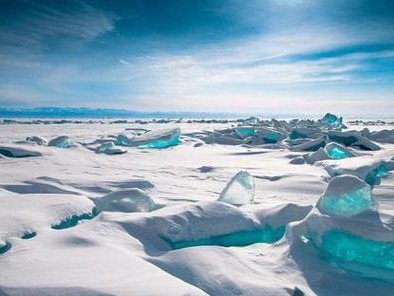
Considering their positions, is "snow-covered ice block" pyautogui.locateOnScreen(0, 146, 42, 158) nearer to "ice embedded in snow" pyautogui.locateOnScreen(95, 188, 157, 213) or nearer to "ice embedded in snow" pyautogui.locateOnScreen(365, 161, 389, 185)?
"ice embedded in snow" pyautogui.locateOnScreen(95, 188, 157, 213)

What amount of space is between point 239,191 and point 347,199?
1.11 meters

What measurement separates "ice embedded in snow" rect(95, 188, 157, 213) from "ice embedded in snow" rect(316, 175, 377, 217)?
1.21 metres

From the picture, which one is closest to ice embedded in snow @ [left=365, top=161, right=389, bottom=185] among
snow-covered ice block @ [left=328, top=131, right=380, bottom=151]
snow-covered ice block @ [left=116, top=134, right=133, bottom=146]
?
snow-covered ice block @ [left=328, top=131, right=380, bottom=151]

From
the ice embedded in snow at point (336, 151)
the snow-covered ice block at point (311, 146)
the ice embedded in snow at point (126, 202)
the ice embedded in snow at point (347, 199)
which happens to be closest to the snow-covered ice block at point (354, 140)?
the snow-covered ice block at point (311, 146)

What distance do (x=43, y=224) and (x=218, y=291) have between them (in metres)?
1.19

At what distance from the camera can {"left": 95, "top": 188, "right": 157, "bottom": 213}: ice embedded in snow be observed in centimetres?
277

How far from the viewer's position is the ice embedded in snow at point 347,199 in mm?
2254

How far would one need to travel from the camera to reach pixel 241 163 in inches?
261

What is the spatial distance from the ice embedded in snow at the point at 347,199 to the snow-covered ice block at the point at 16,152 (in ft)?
16.9

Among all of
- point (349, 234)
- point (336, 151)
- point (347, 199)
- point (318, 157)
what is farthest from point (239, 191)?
point (336, 151)

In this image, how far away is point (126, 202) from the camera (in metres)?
2.80

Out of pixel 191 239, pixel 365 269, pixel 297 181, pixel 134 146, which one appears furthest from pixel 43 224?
pixel 134 146

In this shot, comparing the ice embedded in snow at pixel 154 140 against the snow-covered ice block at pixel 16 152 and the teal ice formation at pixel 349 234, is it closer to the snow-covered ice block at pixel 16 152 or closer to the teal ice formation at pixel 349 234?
the snow-covered ice block at pixel 16 152

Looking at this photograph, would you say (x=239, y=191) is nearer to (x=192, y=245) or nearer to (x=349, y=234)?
(x=192, y=245)
